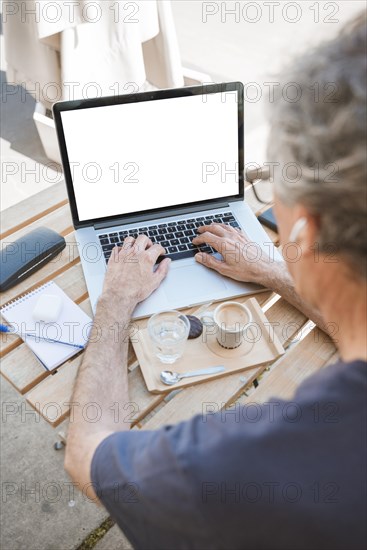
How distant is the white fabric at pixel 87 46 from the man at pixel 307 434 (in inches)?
65.3

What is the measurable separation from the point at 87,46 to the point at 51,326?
5.27 ft

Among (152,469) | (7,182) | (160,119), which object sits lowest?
(7,182)

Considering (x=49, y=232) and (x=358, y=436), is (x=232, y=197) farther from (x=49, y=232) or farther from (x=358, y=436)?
(x=358, y=436)

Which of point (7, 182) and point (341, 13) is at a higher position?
point (341, 13)

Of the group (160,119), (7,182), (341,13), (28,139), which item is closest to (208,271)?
(160,119)

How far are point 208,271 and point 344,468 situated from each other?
2.46ft

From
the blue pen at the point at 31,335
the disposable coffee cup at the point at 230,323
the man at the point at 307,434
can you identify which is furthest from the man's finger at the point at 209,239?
the man at the point at 307,434

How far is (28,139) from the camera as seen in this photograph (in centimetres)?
321

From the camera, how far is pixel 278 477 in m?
0.60

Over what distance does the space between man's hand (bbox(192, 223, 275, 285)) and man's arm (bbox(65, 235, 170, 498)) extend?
0.13 meters

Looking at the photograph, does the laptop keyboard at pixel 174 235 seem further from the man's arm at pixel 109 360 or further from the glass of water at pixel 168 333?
the glass of water at pixel 168 333

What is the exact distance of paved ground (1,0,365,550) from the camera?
163cm

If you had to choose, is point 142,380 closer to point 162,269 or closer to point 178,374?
point 178,374

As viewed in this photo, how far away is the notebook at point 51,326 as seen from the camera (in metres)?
1.11
